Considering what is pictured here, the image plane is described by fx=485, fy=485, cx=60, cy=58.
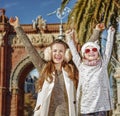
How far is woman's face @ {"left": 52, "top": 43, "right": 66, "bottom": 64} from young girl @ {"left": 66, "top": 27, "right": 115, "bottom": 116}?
0.21m

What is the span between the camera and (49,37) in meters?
32.5

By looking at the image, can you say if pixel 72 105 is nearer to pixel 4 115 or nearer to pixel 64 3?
pixel 64 3

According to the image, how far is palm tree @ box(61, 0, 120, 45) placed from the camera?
48.9 ft

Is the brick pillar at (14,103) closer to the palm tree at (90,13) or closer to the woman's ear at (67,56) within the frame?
the palm tree at (90,13)

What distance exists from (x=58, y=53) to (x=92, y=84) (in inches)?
25.1

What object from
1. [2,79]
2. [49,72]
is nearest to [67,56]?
[49,72]

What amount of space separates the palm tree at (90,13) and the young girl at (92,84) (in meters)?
8.78

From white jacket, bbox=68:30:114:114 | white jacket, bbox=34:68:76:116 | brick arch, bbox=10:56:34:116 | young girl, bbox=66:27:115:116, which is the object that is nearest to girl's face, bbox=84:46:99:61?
young girl, bbox=66:27:115:116

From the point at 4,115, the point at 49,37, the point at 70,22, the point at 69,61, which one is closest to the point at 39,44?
the point at 49,37

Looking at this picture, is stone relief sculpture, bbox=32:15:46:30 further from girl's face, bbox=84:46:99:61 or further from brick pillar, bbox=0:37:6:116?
girl's face, bbox=84:46:99:61

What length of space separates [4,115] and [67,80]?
25.8m

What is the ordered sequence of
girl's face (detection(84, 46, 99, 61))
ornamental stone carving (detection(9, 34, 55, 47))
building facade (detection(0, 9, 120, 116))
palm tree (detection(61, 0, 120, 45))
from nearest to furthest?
girl's face (detection(84, 46, 99, 61))
palm tree (detection(61, 0, 120, 45))
building facade (detection(0, 9, 120, 116))
ornamental stone carving (detection(9, 34, 55, 47))

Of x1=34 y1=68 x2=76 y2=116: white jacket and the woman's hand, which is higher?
the woman's hand

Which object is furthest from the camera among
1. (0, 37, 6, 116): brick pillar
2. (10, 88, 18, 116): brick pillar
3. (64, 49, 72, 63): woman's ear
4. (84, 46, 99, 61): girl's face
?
(10, 88, 18, 116): brick pillar
